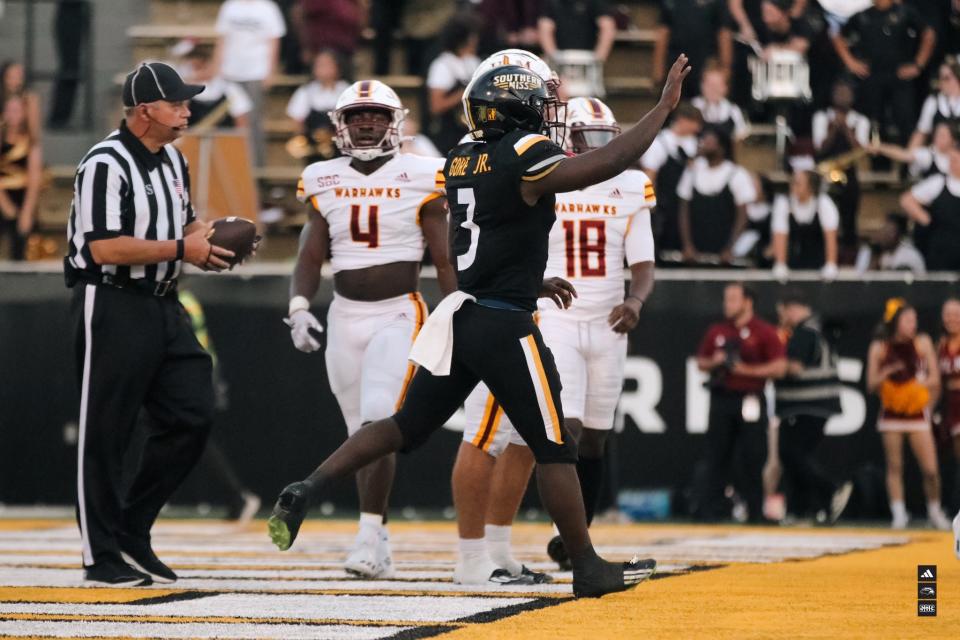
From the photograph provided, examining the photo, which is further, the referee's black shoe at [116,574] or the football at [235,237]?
the football at [235,237]

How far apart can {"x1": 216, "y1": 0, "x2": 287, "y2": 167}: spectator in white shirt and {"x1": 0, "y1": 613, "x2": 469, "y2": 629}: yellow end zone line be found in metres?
9.86

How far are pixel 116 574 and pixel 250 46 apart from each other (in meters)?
9.08

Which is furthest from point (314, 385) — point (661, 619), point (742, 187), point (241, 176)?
point (661, 619)

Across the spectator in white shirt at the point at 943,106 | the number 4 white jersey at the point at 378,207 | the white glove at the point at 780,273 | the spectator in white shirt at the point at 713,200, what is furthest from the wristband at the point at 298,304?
the spectator in white shirt at the point at 943,106

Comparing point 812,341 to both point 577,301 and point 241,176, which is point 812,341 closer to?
point 241,176

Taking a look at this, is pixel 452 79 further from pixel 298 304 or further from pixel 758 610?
pixel 758 610

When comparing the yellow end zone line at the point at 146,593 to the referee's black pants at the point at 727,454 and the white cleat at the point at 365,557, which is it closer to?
the white cleat at the point at 365,557

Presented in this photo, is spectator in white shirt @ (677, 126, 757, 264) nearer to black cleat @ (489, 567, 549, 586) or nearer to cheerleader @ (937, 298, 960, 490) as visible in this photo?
cheerleader @ (937, 298, 960, 490)

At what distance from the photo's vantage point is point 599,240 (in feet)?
26.7

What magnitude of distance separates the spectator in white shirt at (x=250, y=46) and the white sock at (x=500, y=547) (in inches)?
341

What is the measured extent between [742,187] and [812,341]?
149 cm

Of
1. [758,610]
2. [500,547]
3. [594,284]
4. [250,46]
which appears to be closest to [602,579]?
[758,610]

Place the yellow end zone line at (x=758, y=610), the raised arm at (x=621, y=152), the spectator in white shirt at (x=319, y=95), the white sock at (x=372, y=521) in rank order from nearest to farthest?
Answer: 1. the yellow end zone line at (x=758, y=610)
2. the raised arm at (x=621, y=152)
3. the white sock at (x=372, y=521)
4. the spectator in white shirt at (x=319, y=95)

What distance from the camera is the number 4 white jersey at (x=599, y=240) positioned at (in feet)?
26.6
